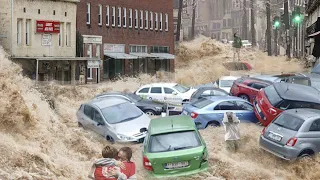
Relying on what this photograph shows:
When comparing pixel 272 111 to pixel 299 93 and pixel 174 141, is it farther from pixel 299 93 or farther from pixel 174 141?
pixel 174 141

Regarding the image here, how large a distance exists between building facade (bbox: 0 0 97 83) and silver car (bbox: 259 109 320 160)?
2274cm

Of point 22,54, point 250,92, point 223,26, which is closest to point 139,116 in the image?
point 250,92

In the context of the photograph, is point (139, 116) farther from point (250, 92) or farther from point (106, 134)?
point (250, 92)

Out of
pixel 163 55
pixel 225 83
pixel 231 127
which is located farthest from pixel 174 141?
pixel 163 55

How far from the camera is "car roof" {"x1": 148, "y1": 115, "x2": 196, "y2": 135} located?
13.9 m

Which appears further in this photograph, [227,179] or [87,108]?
[87,108]

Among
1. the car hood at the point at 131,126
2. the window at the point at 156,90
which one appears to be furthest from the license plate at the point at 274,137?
the window at the point at 156,90

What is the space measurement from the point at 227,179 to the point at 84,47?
32.3m

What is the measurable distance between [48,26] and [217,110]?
68.4 feet

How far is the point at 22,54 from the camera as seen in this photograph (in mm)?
35875

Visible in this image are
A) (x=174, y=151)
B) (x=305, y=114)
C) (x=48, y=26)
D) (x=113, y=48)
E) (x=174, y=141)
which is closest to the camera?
(x=174, y=151)

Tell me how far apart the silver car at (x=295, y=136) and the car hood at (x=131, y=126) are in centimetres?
434

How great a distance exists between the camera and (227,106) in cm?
1997

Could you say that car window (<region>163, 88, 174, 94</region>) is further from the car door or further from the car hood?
the car hood
